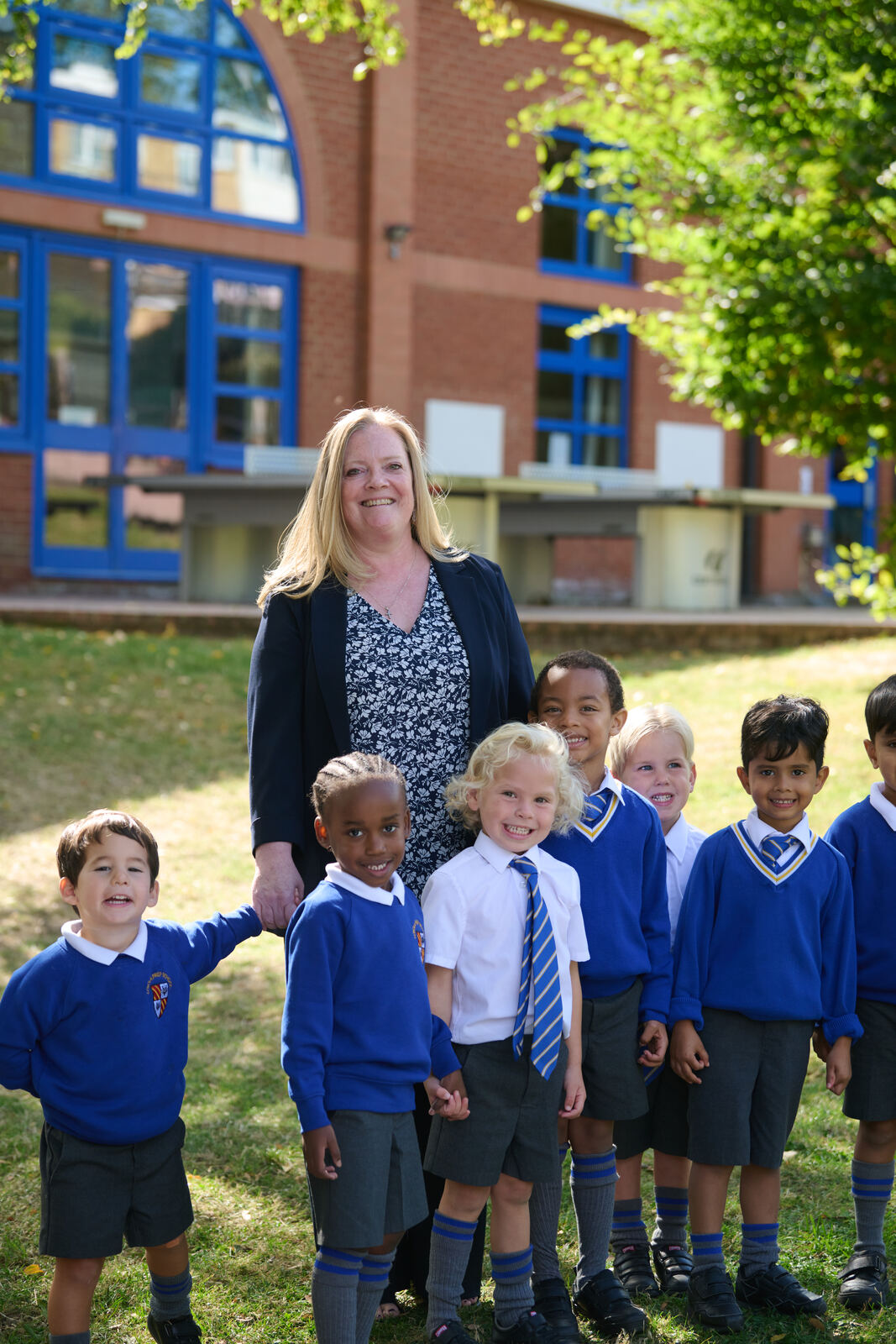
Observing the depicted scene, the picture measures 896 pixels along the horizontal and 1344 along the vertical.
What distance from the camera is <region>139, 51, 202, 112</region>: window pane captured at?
49.9 ft

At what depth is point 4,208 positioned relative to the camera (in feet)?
47.0

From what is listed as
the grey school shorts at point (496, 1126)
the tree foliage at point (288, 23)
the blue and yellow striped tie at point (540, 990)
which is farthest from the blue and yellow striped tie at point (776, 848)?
the tree foliage at point (288, 23)

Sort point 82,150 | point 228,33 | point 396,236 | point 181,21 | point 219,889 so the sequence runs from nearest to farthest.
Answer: point 219,889
point 82,150
point 181,21
point 228,33
point 396,236

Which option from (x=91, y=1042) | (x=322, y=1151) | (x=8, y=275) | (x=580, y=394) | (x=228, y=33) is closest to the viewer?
(x=322, y=1151)

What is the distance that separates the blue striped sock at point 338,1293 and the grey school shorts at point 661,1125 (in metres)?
0.78

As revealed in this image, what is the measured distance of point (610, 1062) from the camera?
2832 millimetres

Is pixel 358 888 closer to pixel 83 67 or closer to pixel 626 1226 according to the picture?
pixel 626 1226

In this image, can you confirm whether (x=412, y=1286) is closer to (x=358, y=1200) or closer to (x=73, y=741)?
(x=358, y=1200)

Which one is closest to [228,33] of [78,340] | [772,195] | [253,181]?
[253,181]

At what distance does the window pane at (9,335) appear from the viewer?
14.8m

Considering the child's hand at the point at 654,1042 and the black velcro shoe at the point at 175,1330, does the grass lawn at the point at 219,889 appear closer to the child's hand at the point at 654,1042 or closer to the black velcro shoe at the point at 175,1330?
the black velcro shoe at the point at 175,1330

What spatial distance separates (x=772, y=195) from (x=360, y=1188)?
742 cm

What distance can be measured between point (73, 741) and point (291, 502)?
192 inches

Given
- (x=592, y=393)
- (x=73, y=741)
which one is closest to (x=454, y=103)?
(x=592, y=393)
